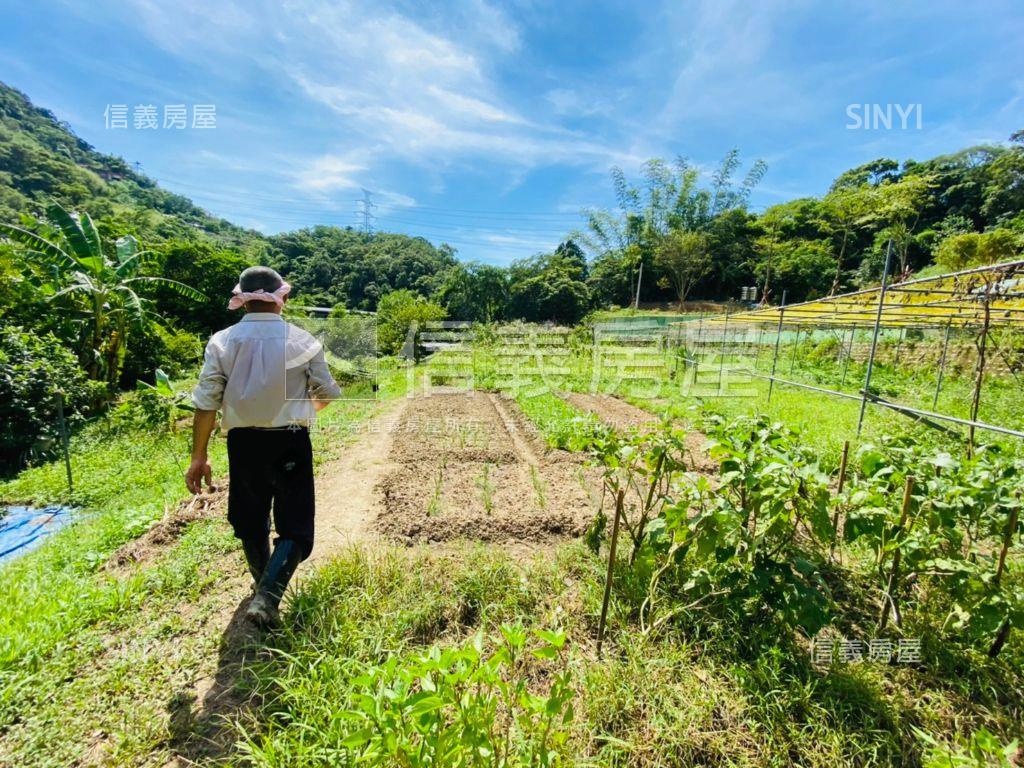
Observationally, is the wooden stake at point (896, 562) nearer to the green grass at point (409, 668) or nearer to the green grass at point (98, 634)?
the green grass at point (409, 668)

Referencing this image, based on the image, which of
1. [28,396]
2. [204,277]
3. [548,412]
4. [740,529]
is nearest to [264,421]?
[740,529]

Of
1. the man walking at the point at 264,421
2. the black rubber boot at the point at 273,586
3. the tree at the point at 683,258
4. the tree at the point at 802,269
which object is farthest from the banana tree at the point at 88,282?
the tree at the point at 802,269

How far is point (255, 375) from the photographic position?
2270 millimetres

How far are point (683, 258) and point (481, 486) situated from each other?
36291 millimetres

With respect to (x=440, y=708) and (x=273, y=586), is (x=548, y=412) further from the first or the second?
(x=440, y=708)

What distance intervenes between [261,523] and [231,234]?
3007 inches

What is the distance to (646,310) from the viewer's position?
121 ft

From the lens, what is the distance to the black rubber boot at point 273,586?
2174mm

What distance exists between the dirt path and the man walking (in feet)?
2.52

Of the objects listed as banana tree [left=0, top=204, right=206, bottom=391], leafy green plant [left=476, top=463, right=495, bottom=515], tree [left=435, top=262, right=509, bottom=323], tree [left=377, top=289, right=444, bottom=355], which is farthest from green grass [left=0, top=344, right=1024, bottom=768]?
tree [left=435, top=262, right=509, bottom=323]

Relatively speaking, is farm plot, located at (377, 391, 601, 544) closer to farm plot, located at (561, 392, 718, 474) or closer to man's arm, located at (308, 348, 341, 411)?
farm plot, located at (561, 392, 718, 474)

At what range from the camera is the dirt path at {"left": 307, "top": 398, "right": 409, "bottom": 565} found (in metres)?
3.53

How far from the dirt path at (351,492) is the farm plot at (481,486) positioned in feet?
0.45

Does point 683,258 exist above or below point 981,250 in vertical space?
above
